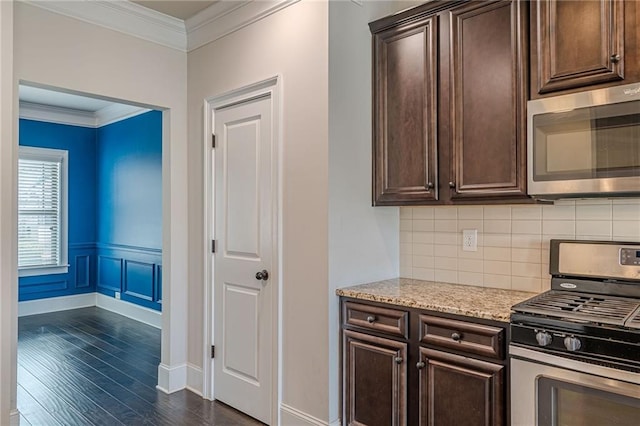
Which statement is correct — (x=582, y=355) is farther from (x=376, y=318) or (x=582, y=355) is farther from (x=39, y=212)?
(x=39, y=212)

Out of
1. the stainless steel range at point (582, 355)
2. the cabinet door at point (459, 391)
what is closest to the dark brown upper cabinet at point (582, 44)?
the stainless steel range at point (582, 355)

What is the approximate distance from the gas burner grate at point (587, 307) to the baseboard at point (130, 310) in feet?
14.5

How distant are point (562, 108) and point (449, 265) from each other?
1129mm

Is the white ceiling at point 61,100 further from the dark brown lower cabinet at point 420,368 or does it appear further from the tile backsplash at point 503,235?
the dark brown lower cabinet at point 420,368

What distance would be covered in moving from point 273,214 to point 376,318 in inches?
35.7

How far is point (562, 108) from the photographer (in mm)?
1948

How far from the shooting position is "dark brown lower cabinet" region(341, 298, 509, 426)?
193 cm

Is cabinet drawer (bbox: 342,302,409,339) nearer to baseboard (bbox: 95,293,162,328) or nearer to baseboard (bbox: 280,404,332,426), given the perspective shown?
baseboard (bbox: 280,404,332,426)

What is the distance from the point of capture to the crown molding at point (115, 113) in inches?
224

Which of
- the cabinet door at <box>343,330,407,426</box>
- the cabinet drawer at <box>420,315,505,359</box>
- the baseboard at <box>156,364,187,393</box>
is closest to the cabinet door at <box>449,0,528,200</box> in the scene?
the cabinet drawer at <box>420,315,505,359</box>

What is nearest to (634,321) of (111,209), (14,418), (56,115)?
(14,418)

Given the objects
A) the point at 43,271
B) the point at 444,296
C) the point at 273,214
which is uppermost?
the point at 273,214

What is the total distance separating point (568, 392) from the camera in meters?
1.71

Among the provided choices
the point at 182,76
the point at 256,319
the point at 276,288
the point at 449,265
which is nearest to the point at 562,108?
the point at 449,265
